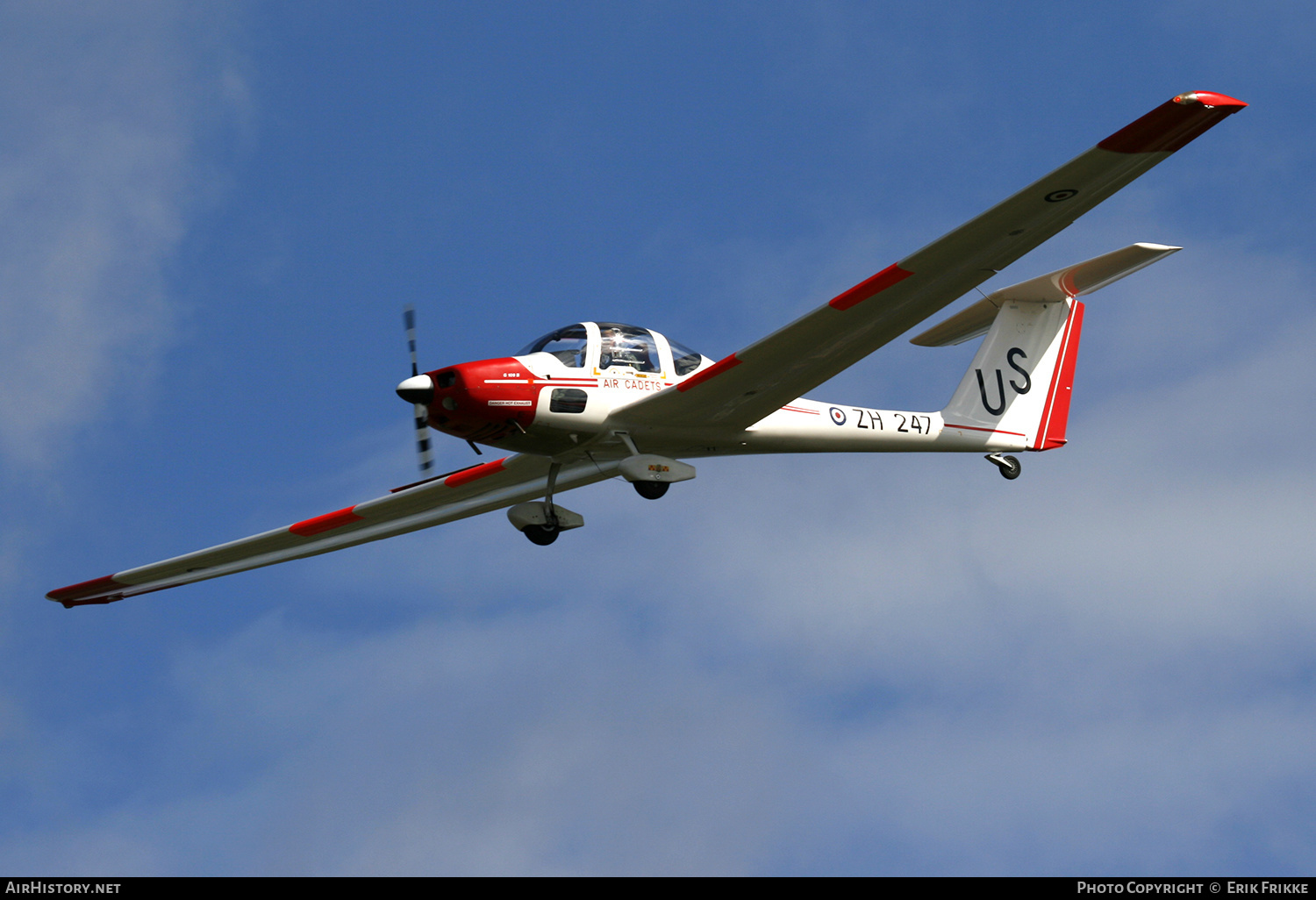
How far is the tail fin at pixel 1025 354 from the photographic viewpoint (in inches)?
763

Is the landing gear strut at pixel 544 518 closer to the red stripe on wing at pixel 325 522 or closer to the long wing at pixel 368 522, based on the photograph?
the long wing at pixel 368 522

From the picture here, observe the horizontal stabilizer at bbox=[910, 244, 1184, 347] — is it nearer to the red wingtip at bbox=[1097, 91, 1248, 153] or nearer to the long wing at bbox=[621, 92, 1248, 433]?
the long wing at bbox=[621, 92, 1248, 433]

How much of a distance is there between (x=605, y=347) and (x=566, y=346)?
0.47 meters

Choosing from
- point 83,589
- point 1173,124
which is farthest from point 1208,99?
point 83,589

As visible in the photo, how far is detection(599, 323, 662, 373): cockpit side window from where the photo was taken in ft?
51.9

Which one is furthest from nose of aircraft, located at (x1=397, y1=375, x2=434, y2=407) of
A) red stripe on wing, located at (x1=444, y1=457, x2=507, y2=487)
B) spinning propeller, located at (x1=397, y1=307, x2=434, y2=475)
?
red stripe on wing, located at (x1=444, y1=457, x2=507, y2=487)

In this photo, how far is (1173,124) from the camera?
12406 mm

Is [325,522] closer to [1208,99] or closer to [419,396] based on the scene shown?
[419,396]

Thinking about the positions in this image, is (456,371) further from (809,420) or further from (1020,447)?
(1020,447)

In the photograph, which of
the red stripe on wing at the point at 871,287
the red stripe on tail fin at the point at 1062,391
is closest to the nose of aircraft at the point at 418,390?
the red stripe on wing at the point at 871,287

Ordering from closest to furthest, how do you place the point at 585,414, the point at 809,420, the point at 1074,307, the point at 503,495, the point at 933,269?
1. the point at 933,269
2. the point at 585,414
3. the point at 809,420
4. the point at 503,495
5. the point at 1074,307

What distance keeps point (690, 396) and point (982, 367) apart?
241 inches
